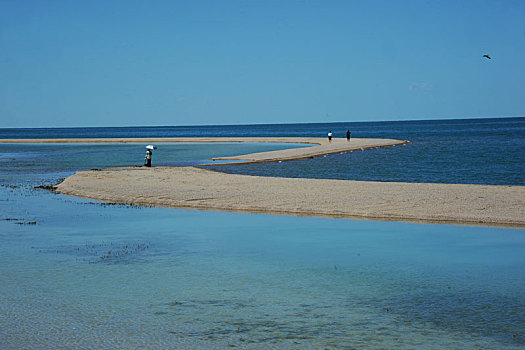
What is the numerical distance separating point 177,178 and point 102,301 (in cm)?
2351

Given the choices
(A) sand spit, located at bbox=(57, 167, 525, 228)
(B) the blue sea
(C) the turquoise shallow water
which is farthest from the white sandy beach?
(C) the turquoise shallow water

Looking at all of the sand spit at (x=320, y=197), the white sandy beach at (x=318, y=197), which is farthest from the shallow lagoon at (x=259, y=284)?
the white sandy beach at (x=318, y=197)

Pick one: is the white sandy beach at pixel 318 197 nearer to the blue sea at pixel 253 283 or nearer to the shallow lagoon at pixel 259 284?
the blue sea at pixel 253 283

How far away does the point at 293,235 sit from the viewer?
717 inches

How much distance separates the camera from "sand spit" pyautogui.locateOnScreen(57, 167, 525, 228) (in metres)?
20.9

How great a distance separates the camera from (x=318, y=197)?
25.5 m

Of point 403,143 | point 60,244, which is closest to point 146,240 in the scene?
point 60,244

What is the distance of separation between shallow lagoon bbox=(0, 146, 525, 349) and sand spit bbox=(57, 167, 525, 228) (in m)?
1.29

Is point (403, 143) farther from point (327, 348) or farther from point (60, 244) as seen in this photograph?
point (327, 348)

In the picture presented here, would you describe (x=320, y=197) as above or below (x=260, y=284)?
above

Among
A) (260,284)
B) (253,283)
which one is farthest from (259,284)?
(253,283)

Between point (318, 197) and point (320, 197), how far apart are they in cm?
8

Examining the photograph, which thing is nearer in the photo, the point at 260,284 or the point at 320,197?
the point at 260,284

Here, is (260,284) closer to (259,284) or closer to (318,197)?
(259,284)
